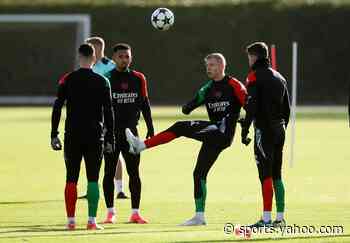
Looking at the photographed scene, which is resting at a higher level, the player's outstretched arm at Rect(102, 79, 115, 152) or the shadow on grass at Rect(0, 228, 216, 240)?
the player's outstretched arm at Rect(102, 79, 115, 152)

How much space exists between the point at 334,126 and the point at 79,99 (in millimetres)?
22680

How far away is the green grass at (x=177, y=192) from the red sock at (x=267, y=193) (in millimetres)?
627

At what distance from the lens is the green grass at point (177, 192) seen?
13344mm

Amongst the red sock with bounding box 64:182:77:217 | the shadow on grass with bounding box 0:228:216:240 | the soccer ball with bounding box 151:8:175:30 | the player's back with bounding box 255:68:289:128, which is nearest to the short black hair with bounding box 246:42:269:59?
the player's back with bounding box 255:68:289:128

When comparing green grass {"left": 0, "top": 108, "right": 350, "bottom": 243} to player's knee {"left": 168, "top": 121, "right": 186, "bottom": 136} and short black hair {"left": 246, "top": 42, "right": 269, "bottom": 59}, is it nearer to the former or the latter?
player's knee {"left": 168, "top": 121, "right": 186, "bottom": 136}

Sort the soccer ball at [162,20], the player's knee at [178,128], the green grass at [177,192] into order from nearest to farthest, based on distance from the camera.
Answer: the green grass at [177,192], the player's knee at [178,128], the soccer ball at [162,20]

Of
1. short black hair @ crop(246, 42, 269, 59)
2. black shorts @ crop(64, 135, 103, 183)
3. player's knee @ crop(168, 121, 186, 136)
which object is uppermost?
short black hair @ crop(246, 42, 269, 59)

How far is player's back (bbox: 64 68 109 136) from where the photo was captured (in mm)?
13766

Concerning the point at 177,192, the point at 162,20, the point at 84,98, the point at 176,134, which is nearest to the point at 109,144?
the point at 84,98

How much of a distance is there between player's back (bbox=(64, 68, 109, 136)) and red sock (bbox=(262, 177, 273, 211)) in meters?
2.00

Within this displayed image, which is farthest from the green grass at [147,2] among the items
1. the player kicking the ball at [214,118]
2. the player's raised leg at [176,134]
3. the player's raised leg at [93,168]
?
the player's raised leg at [93,168]

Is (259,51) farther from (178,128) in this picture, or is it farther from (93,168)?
(93,168)

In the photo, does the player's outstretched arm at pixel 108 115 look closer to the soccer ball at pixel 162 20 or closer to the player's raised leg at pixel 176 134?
the player's raised leg at pixel 176 134

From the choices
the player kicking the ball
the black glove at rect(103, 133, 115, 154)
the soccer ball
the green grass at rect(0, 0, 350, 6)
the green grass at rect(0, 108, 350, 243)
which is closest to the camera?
the green grass at rect(0, 108, 350, 243)
